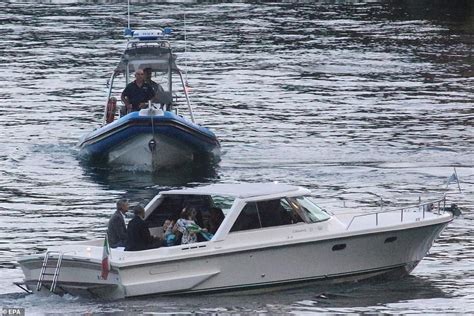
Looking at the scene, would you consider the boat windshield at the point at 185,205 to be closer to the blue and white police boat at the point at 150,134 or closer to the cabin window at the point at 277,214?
the cabin window at the point at 277,214

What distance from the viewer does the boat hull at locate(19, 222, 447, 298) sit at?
23.2 meters

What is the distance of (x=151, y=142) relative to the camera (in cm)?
3728

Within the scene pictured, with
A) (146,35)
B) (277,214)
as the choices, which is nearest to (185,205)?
(277,214)

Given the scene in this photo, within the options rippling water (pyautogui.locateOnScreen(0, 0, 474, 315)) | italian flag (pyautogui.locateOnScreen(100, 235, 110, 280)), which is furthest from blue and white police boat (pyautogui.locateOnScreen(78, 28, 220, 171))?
italian flag (pyautogui.locateOnScreen(100, 235, 110, 280))

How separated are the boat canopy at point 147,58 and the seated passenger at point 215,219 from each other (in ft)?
49.3

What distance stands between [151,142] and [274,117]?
33.1 ft

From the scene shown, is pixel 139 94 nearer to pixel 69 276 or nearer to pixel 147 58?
pixel 147 58


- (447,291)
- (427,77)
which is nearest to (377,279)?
(447,291)

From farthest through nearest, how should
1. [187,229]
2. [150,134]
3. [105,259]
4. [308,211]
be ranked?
[150,134]
[308,211]
[187,229]
[105,259]

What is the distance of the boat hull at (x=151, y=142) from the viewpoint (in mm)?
37003

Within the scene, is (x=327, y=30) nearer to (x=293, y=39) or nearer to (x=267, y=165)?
(x=293, y=39)

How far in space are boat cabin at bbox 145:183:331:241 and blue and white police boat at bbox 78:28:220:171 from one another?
39.1 feet

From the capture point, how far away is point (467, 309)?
23578 millimetres

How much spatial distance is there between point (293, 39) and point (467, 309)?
43881mm
